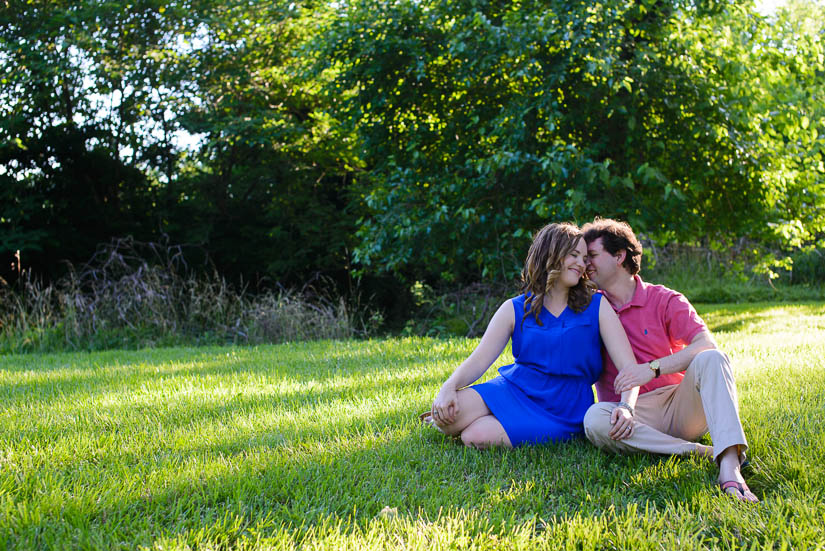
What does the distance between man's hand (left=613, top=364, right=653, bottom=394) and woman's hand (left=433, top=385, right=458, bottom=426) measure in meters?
0.80

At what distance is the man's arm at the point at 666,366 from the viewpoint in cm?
319

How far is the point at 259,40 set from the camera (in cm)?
1423

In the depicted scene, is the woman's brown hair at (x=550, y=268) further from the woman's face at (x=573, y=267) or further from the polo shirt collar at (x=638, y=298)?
the polo shirt collar at (x=638, y=298)

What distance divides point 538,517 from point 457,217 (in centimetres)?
660

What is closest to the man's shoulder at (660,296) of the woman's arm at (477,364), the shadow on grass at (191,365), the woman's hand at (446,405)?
the woman's arm at (477,364)

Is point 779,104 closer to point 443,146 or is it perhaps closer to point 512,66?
point 512,66

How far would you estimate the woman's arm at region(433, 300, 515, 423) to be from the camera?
11.2 ft

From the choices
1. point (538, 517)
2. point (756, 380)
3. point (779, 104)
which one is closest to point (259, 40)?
point (779, 104)

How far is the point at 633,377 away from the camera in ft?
10.5

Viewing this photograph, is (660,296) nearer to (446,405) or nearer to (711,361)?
(711,361)

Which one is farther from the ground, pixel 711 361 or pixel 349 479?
pixel 711 361

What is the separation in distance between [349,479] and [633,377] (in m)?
1.42

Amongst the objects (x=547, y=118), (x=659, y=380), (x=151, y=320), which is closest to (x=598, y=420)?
(x=659, y=380)

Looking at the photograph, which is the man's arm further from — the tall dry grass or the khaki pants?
the tall dry grass
